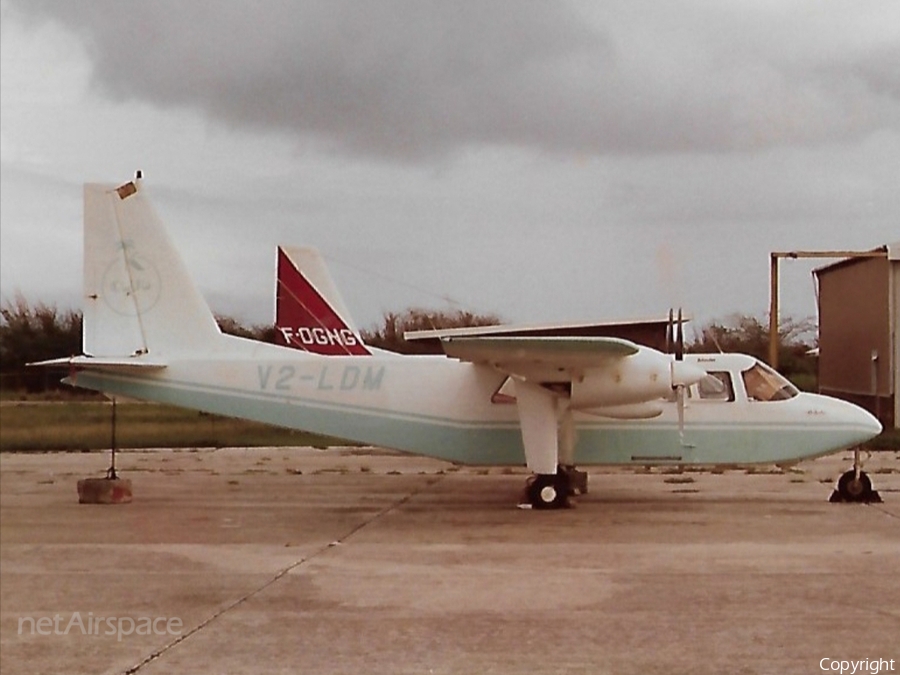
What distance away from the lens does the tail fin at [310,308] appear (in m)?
23.8

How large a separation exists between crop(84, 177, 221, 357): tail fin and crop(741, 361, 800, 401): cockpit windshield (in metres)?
8.24

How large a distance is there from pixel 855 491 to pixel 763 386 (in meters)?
2.05

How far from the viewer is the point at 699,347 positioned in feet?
52.7

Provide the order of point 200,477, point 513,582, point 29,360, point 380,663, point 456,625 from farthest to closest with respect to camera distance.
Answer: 1. point 200,477
2. point 513,582
3. point 456,625
4. point 380,663
5. point 29,360

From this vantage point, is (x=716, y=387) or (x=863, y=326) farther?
(x=716, y=387)

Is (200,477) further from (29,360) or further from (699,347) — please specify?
(29,360)

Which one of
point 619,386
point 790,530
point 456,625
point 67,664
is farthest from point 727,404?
point 67,664

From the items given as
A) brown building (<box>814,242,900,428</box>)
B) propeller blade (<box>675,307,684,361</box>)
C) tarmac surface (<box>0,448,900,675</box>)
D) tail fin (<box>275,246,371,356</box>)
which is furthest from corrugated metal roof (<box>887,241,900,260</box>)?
tail fin (<box>275,246,371,356</box>)

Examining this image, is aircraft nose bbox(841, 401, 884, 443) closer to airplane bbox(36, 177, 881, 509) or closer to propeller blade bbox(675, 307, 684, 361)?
airplane bbox(36, 177, 881, 509)

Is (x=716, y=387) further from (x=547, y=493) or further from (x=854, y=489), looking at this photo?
(x=547, y=493)

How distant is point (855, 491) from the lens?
15.6 m

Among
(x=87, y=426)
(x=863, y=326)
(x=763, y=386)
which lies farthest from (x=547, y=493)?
(x=87, y=426)

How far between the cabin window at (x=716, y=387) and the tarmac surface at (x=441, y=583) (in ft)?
5.32

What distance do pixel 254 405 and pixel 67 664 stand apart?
9626 mm
